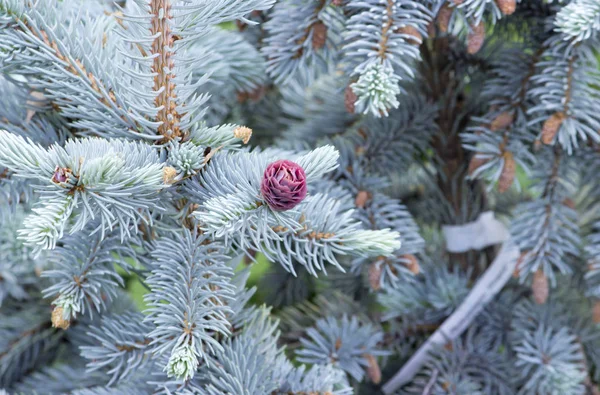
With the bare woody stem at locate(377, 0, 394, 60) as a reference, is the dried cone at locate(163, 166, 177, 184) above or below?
below

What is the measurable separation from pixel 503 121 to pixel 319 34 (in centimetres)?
14

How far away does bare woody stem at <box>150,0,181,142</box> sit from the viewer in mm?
274

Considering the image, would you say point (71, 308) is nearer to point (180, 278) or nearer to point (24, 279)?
point (180, 278)

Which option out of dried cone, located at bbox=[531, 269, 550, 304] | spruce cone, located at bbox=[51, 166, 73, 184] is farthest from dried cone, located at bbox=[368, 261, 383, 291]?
spruce cone, located at bbox=[51, 166, 73, 184]

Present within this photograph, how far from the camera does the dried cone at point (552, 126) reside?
1.24 feet

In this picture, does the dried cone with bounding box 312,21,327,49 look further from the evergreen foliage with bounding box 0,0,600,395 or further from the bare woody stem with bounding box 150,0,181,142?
the bare woody stem with bounding box 150,0,181,142

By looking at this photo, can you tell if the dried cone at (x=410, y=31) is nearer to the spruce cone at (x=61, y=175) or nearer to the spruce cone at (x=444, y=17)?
the spruce cone at (x=444, y=17)

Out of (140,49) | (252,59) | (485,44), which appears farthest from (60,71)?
(485,44)

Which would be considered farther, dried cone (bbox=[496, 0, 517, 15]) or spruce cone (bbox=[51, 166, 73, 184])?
dried cone (bbox=[496, 0, 517, 15])

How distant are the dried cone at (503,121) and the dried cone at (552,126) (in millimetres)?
33

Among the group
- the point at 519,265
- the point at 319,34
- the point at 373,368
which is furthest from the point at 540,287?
the point at 319,34

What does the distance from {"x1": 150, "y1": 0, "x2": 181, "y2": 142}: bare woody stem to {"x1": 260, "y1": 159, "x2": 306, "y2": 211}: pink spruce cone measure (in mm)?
63

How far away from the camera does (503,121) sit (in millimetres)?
413

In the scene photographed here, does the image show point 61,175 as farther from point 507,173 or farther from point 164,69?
point 507,173
